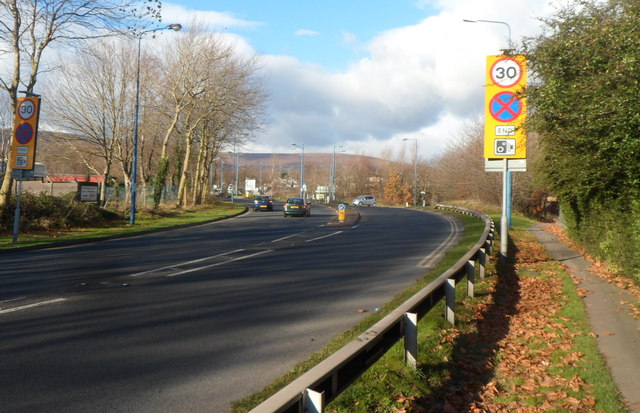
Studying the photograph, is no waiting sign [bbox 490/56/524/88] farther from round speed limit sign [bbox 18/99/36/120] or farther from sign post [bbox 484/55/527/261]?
round speed limit sign [bbox 18/99/36/120]

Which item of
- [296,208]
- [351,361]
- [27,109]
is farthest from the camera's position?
[296,208]

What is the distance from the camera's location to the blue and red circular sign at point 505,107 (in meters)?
12.3

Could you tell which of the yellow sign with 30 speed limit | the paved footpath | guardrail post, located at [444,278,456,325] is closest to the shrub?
the yellow sign with 30 speed limit

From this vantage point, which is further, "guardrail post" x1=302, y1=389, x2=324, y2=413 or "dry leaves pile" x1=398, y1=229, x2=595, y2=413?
"dry leaves pile" x1=398, y1=229, x2=595, y2=413

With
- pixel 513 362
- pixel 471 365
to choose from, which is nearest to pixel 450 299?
pixel 513 362

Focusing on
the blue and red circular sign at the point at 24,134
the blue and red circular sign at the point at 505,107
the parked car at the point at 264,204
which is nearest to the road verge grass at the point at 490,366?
the blue and red circular sign at the point at 505,107

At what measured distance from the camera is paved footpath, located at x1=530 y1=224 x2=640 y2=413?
203 inches

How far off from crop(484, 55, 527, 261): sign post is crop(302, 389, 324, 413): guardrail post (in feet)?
33.2

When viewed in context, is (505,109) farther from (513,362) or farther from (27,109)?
(27,109)

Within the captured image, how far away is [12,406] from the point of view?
13.8ft

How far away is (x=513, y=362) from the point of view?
5922 mm

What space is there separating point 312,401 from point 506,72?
427 inches

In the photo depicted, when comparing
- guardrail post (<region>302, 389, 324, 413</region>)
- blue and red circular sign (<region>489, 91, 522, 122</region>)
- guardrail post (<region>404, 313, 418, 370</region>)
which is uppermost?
blue and red circular sign (<region>489, 91, 522, 122</region>)

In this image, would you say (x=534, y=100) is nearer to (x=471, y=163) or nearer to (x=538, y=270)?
(x=538, y=270)
